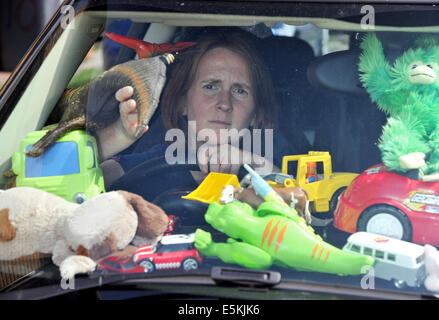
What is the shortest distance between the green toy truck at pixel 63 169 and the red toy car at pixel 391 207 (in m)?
0.76

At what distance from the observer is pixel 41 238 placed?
4.53 feet

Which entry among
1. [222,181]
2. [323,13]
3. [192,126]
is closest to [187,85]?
[192,126]

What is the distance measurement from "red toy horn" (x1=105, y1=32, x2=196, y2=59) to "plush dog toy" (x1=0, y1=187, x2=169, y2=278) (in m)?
0.62

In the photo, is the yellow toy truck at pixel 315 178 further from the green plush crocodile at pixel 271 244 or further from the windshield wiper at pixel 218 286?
the windshield wiper at pixel 218 286

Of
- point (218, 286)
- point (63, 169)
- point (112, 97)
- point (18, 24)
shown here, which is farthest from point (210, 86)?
point (18, 24)

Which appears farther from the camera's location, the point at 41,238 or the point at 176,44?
the point at 176,44

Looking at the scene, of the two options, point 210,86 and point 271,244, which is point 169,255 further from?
point 210,86

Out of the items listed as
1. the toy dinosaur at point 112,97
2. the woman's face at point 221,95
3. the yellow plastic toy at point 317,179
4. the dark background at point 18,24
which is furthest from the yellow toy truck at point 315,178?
the dark background at point 18,24

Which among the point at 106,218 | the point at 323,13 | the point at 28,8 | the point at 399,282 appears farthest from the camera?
the point at 28,8

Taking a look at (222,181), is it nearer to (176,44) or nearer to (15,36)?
(176,44)

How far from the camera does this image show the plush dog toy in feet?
4.36

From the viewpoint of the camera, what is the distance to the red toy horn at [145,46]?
1803 mm

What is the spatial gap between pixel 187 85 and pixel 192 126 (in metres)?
0.15

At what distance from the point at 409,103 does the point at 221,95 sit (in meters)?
0.62
